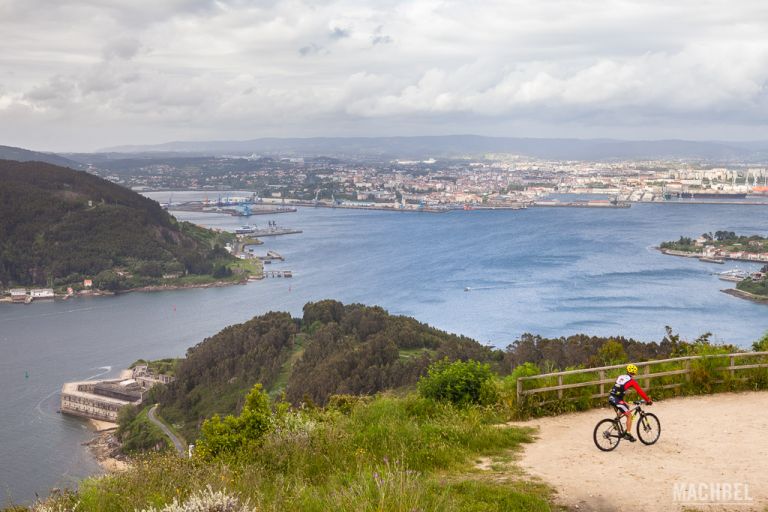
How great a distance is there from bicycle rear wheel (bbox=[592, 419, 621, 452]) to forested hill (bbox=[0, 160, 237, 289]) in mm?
43670

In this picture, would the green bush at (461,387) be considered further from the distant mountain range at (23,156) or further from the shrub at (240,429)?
the distant mountain range at (23,156)

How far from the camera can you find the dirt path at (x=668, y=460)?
4219 mm

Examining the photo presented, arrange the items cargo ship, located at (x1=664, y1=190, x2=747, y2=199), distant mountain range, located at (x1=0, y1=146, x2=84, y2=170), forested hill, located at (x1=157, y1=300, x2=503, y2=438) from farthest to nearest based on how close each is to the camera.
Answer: distant mountain range, located at (x1=0, y1=146, x2=84, y2=170), cargo ship, located at (x1=664, y1=190, x2=747, y2=199), forested hill, located at (x1=157, y1=300, x2=503, y2=438)

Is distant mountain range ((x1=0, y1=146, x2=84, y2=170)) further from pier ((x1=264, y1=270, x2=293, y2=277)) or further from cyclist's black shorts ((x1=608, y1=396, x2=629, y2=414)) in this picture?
cyclist's black shorts ((x1=608, y1=396, x2=629, y2=414))

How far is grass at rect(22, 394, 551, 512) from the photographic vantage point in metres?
3.61

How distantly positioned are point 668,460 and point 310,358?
16.9 meters

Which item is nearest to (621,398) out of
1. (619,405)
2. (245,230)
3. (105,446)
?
(619,405)

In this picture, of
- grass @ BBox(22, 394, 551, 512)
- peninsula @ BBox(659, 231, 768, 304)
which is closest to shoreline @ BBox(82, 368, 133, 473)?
grass @ BBox(22, 394, 551, 512)

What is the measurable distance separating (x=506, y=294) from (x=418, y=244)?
62.1ft

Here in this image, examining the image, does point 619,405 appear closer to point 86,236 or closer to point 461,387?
point 461,387

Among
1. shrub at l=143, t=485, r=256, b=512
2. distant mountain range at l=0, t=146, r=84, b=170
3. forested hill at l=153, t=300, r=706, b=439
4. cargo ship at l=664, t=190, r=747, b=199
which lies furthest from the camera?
distant mountain range at l=0, t=146, r=84, b=170

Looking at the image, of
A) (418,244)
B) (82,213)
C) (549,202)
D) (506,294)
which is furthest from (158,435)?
(549,202)

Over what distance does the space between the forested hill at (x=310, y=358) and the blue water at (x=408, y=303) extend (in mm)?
3403

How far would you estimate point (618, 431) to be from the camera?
511 centimetres
